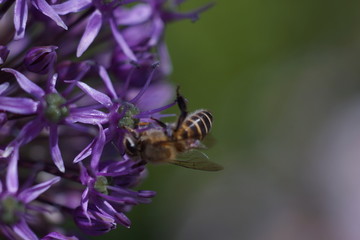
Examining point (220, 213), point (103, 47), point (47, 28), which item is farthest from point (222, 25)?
point (47, 28)

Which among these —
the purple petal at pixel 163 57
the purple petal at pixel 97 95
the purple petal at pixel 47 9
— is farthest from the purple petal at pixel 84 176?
the purple petal at pixel 163 57

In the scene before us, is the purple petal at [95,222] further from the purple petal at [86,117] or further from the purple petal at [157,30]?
the purple petal at [157,30]

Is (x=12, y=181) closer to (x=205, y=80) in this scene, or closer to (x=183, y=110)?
(x=183, y=110)

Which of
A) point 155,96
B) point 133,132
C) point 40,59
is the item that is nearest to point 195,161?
point 133,132

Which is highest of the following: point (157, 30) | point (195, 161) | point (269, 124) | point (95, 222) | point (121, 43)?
point (121, 43)

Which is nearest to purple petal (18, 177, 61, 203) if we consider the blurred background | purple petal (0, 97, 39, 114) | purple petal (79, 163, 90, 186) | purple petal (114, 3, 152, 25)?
purple petal (79, 163, 90, 186)

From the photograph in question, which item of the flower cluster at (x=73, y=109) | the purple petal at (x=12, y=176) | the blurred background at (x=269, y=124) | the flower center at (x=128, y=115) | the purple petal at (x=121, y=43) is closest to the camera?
the purple petal at (x=12, y=176)

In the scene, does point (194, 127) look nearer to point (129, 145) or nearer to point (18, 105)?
point (129, 145)
